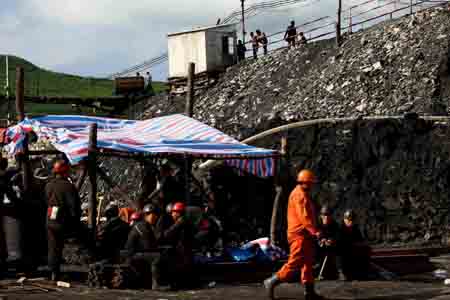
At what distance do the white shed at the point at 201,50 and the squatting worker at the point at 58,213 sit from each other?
30.2 m

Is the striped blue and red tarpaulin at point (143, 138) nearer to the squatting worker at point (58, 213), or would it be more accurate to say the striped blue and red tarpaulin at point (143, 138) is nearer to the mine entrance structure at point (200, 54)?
the squatting worker at point (58, 213)

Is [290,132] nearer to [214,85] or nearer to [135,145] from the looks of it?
[135,145]

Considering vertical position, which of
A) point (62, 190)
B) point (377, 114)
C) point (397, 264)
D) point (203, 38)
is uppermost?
point (203, 38)

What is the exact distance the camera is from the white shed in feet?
146

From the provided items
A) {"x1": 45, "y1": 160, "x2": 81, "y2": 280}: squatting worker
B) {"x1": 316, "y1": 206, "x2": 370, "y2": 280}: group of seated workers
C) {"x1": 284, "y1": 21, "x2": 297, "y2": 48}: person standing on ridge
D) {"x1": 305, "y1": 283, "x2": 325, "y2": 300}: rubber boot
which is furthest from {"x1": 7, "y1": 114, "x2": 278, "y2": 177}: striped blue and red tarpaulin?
{"x1": 284, "y1": 21, "x2": 297, "y2": 48}: person standing on ridge

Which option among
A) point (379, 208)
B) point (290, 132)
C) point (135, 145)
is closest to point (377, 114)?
point (290, 132)

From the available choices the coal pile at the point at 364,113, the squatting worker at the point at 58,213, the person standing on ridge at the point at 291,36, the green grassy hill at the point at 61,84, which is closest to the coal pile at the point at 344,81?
the coal pile at the point at 364,113

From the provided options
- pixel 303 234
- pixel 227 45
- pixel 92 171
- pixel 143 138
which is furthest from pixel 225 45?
pixel 303 234

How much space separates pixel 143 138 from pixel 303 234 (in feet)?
15.9

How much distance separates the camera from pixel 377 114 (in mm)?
31344

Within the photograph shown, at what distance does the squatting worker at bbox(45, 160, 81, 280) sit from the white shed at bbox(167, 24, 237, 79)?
30206 millimetres

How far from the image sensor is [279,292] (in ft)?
45.7

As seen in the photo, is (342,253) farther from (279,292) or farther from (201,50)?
(201,50)

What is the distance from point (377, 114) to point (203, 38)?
14.9m
